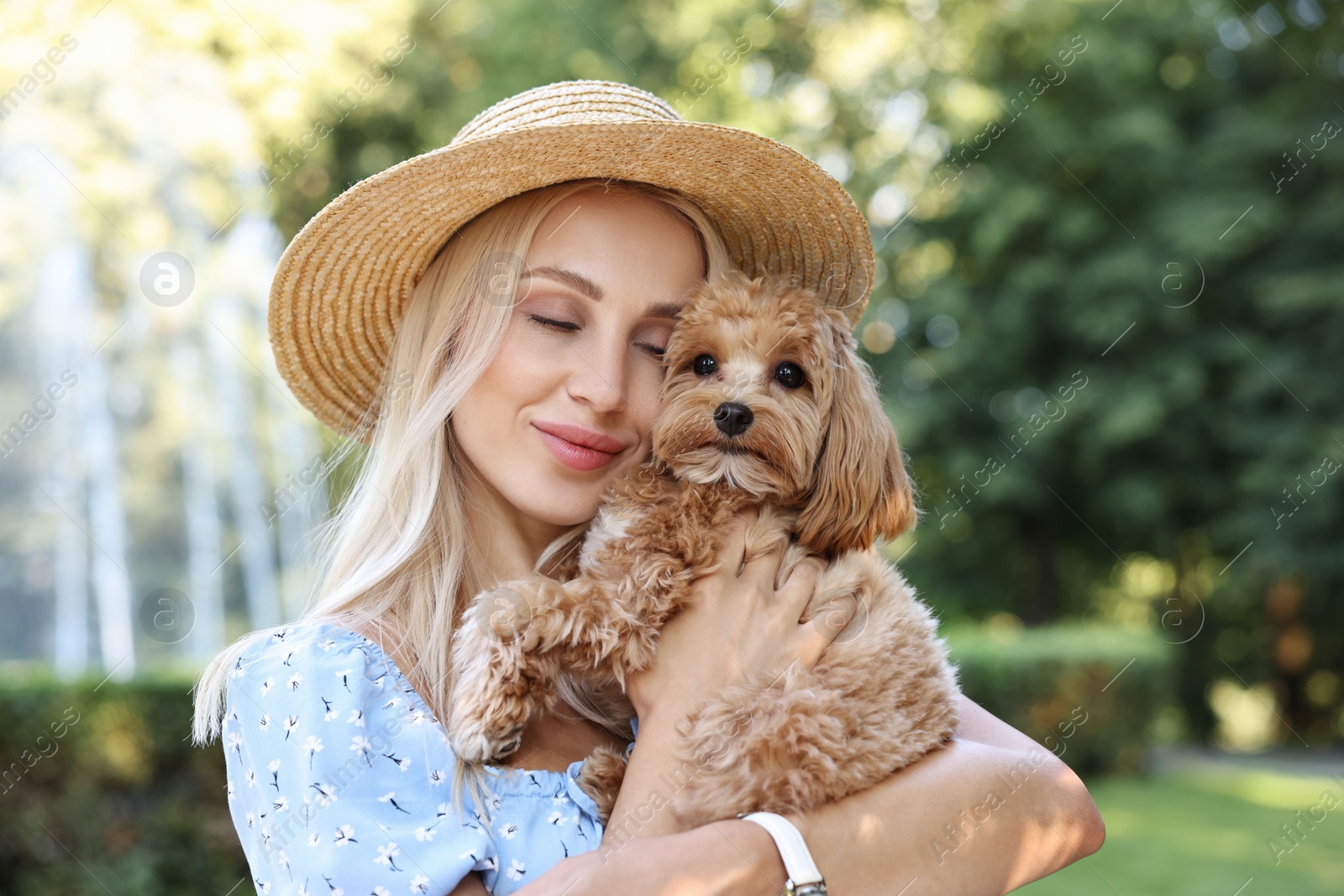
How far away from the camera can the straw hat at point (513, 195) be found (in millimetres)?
2535

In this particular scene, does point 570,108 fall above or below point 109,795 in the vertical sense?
above

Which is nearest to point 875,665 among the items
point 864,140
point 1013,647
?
point 1013,647

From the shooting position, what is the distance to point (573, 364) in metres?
2.46

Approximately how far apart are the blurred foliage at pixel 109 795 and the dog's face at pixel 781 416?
17.7 feet

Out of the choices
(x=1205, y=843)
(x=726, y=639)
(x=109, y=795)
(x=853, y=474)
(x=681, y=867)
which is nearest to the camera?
(x=681, y=867)

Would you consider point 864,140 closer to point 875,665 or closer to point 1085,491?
point 1085,491

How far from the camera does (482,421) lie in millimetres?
2533

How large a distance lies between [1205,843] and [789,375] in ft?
30.7

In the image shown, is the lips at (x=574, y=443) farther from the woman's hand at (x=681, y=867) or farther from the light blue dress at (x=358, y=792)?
the woman's hand at (x=681, y=867)

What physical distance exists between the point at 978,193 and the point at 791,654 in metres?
15.0

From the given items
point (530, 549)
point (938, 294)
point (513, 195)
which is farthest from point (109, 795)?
point (938, 294)

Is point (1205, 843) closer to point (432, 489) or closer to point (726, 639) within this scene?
point (726, 639)

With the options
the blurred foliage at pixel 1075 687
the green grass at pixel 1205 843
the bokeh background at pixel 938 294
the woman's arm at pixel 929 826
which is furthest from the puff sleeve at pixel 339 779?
the bokeh background at pixel 938 294

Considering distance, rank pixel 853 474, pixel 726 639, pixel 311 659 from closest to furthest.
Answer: pixel 311 659 → pixel 726 639 → pixel 853 474
